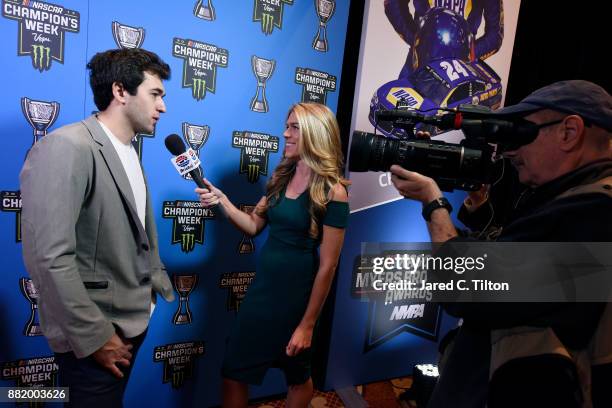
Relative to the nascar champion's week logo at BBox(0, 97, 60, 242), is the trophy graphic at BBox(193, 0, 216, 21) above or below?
above

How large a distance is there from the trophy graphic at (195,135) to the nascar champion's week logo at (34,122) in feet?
1.69

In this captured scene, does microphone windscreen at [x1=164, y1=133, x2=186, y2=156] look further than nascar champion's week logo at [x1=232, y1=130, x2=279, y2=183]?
No

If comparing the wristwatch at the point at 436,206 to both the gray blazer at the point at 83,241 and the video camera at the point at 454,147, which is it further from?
the gray blazer at the point at 83,241

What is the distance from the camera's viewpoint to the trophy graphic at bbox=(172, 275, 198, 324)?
6.52 ft

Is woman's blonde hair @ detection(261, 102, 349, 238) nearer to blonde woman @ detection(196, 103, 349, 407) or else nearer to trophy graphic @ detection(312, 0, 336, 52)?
blonde woman @ detection(196, 103, 349, 407)

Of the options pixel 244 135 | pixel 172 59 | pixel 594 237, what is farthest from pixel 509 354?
pixel 172 59

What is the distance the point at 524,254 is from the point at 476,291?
0.14 metres

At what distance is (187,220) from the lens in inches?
77.0

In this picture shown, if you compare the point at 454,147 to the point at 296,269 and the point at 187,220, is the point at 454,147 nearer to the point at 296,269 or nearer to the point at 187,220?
the point at 296,269

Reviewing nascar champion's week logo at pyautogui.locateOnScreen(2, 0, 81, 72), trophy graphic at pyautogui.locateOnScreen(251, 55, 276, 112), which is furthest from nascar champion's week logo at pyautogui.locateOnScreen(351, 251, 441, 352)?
nascar champion's week logo at pyautogui.locateOnScreen(2, 0, 81, 72)

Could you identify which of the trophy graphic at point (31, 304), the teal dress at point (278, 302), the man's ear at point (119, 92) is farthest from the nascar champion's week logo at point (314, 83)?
the trophy graphic at point (31, 304)

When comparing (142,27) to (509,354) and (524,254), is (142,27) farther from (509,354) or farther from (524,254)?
(509,354)

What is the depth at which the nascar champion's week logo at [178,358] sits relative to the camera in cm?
202

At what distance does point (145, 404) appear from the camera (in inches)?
79.5
